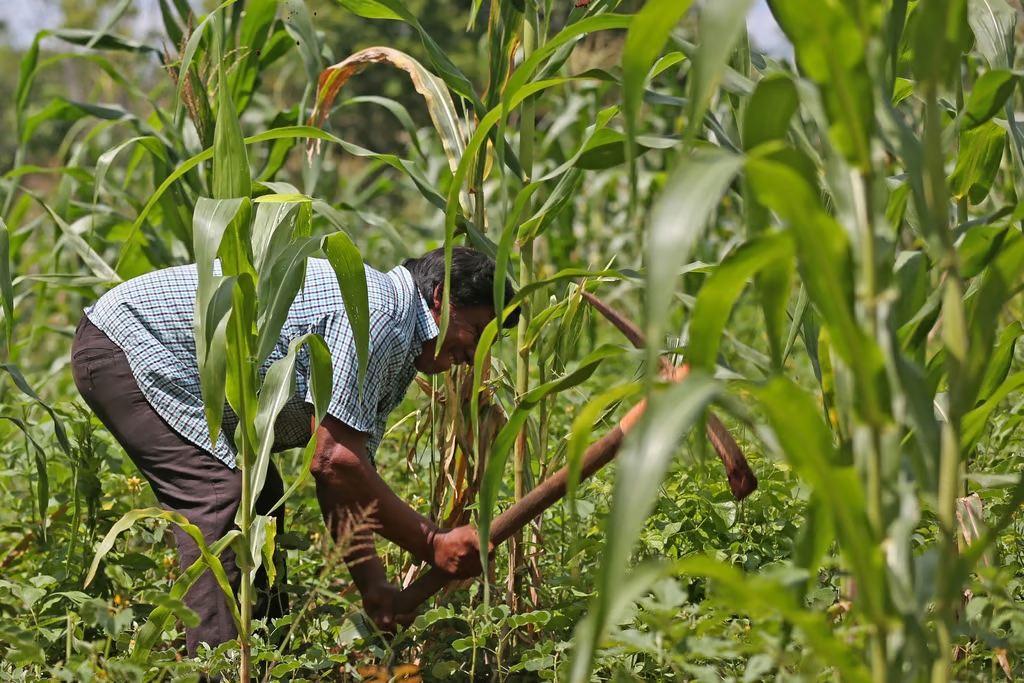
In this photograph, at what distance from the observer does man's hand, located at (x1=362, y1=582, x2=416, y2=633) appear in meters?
2.12

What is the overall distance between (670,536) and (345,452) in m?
0.68

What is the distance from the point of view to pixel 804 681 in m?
1.26

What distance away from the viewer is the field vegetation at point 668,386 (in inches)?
44.2

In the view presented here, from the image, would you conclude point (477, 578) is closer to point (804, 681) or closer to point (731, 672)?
point (731, 672)

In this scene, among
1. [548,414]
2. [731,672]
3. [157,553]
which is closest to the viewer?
[731,672]

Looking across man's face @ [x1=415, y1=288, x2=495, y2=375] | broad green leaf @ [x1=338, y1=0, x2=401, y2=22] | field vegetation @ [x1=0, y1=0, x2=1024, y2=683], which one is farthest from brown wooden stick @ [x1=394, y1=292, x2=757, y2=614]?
broad green leaf @ [x1=338, y1=0, x2=401, y2=22]

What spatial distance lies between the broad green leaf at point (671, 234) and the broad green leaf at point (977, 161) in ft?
2.85

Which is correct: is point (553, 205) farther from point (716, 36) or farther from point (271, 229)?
point (716, 36)

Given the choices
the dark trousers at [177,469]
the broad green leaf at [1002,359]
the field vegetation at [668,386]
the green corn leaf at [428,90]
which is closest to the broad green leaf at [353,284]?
the field vegetation at [668,386]

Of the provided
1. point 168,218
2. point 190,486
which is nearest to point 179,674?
point 190,486

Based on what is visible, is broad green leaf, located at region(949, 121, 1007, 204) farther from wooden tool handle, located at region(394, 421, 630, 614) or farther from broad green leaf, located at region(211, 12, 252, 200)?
broad green leaf, located at region(211, 12, 252, 200)

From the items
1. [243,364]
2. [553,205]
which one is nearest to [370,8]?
[553,205]

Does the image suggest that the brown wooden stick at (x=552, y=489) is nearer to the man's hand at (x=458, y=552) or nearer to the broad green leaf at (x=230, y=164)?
the man's hand at (x=458, y=552)

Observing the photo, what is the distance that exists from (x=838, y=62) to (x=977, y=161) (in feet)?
2.75
